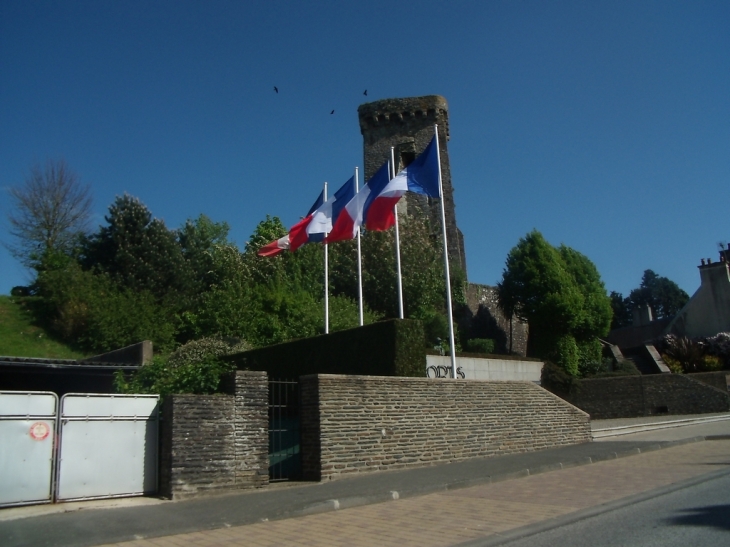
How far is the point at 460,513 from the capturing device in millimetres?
8719

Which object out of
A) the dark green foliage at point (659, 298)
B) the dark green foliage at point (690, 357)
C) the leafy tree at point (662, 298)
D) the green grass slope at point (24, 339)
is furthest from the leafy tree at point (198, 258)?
the leafy tree at point (662, 298)

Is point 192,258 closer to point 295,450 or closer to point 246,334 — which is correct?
point 246,334

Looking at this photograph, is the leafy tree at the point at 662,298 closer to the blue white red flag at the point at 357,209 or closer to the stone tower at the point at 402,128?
the stone tower at the point at 402,128

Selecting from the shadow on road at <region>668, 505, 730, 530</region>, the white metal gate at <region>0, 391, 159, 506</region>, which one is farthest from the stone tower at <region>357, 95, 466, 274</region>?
the shadow on road at <region>668, 505, 730, 530</region>

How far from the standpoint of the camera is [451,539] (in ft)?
23.6

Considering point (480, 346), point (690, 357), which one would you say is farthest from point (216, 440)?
point (690, 357)

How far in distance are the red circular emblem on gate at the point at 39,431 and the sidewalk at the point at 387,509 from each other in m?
0.97

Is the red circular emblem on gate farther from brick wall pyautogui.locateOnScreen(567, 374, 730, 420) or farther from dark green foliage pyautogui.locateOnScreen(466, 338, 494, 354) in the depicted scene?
dark green foliage pyautogui.locateOnScreen(466, 338, 494, 354)

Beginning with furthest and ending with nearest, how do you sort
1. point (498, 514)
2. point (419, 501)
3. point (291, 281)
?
point (291, 281) → point (419, 501) → point (498, 514)

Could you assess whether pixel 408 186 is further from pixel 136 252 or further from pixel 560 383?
pixel 136 252

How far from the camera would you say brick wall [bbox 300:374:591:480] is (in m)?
11.8

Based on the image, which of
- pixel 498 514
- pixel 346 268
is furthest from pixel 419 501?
pixel 346 268

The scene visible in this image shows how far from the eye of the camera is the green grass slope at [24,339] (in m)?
29.8

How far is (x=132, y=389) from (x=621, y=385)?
21014 millimetres
